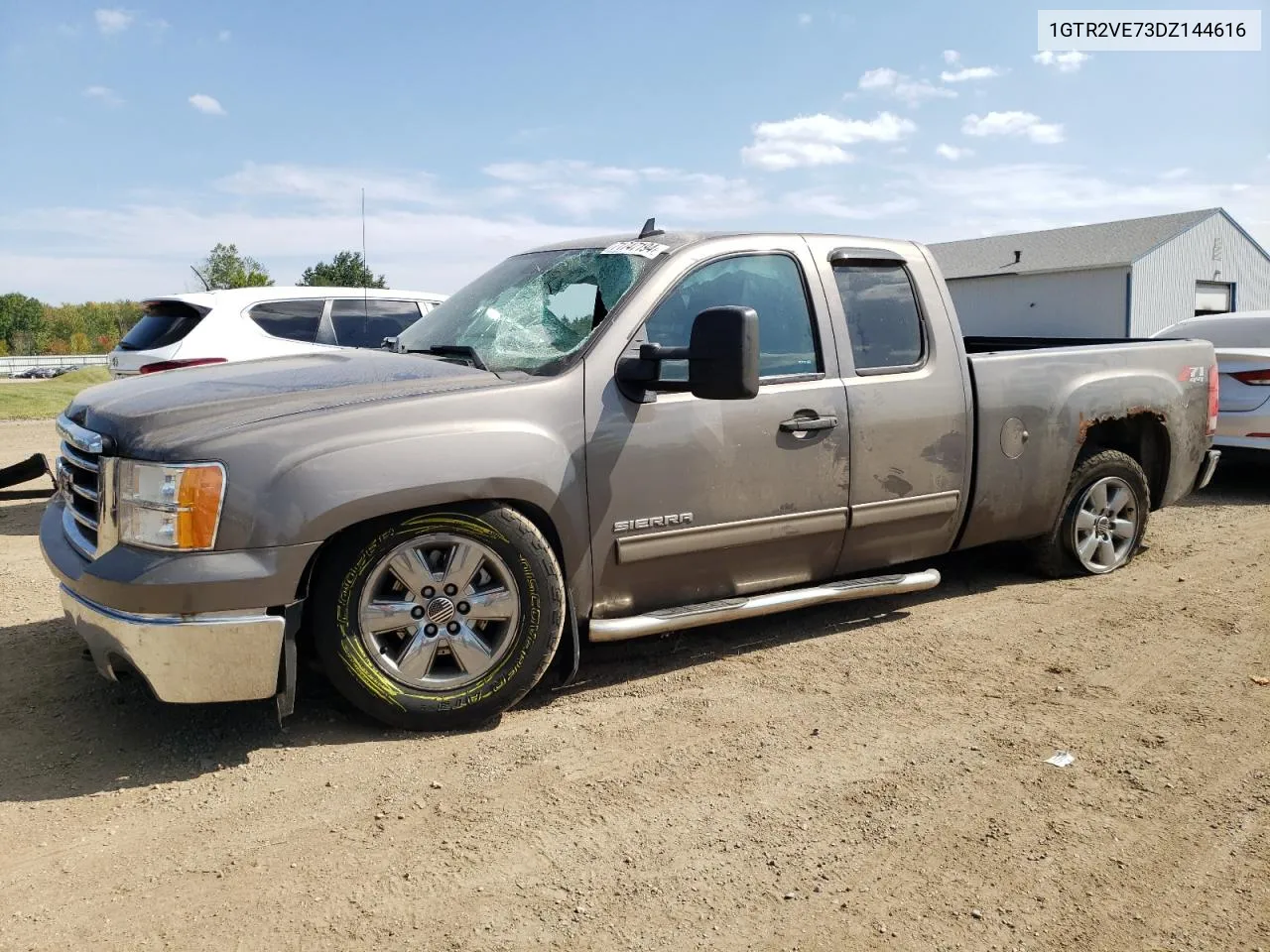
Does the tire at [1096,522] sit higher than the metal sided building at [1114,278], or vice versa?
the metal sided building at [1114,278]

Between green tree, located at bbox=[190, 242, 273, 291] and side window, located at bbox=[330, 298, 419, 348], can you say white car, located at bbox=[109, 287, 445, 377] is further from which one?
green tree, located at bbox=[190, 242, 273, 291]

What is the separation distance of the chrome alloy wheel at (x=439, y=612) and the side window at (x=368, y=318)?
5686mm

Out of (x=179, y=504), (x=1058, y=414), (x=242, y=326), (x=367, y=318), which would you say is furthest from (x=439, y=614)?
(x=367, y=318)

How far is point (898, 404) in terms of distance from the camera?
15.7 ft

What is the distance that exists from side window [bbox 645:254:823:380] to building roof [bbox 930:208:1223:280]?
119 ft

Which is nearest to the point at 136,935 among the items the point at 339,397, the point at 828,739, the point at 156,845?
the point at 156,845

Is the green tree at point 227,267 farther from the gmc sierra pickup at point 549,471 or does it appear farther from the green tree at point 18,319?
the green tree at point 18,319

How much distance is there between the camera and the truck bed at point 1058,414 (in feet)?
17.0

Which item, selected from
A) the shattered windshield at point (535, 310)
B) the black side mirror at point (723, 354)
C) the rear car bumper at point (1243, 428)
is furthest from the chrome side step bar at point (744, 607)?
the rear car bumper at point (1243, 428)

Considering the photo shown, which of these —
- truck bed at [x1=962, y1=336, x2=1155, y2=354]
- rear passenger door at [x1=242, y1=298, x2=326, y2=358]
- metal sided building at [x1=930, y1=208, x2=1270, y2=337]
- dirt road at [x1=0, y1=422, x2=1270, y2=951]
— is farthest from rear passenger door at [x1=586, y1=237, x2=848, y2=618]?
Result: metal sided building at [x1=930, y1=208, x2=1270, y2=337]

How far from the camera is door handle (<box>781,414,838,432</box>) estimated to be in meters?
4.43

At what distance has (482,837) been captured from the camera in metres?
3.04

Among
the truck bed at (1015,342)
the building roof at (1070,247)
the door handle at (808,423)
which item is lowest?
the door handle at (808,423)

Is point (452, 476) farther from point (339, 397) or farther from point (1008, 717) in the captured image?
point (1008, 717)
